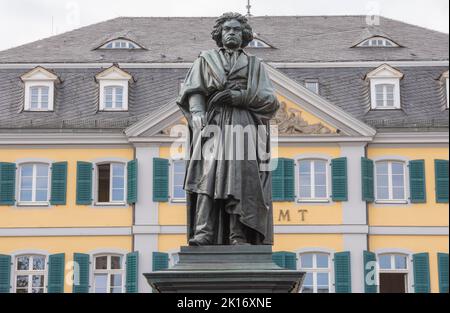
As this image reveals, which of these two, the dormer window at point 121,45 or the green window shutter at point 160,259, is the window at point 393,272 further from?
the dormer window at point 121,45

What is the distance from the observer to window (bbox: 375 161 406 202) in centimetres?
3148

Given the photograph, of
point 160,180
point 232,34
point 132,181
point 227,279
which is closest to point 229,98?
point 232,34

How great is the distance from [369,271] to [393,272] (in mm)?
839

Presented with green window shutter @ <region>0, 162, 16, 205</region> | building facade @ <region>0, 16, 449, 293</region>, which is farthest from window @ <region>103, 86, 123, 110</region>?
green window shutter @ <region>0, 162, 16, 205</region>

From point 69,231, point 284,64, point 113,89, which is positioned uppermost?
point 284,64

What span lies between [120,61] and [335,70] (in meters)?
7.09

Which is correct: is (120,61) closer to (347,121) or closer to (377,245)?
(347,121)

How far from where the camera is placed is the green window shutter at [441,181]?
31.0 meters

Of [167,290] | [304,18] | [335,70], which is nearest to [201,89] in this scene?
[167,290]

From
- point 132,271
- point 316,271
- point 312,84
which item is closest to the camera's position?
point 132,271

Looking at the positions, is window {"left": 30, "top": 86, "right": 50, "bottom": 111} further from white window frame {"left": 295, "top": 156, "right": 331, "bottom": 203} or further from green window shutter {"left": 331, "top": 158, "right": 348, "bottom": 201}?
green window shutter {"left": 331, "top": 158, "right": 348, "bottom": 201}

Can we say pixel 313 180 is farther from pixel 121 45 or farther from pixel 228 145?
pixel 228 145

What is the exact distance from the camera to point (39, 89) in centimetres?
3331
